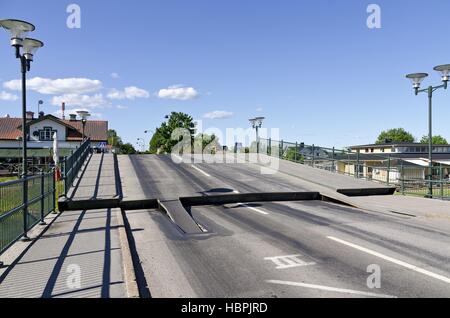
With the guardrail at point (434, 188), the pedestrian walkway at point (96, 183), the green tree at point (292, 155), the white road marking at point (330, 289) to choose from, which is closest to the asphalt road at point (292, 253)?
the white road marking at point (330, 289)

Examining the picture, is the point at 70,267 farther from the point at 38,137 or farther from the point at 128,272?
the point at 38,137

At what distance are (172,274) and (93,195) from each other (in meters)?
8.65

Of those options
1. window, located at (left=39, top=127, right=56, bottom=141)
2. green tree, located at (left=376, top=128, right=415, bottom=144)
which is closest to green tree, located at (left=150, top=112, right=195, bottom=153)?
window, located at (left=39, top=127, right=56, bottom=141)

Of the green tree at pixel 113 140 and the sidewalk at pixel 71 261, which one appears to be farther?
the green tree at pixel 113 140

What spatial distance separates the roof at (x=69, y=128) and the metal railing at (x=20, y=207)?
54456 mm

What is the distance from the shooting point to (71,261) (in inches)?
273

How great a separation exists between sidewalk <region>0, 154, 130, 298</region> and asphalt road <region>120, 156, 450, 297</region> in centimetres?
57

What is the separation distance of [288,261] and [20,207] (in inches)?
231

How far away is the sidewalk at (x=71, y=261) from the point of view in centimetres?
557

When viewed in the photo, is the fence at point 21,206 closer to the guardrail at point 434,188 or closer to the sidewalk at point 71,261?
the sidewalk at point 71,261

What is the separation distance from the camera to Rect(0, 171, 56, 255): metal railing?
7.24 meters

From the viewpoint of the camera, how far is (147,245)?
881 cm

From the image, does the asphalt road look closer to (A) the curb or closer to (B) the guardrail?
(A) the curb
